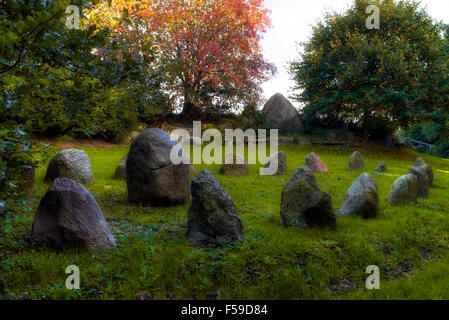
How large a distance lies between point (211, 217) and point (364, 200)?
3585 millimetres

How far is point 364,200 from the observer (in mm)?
6859

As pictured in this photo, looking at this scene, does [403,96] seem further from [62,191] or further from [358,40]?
[62,191]

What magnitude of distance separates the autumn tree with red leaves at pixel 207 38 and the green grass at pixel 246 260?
1485cm

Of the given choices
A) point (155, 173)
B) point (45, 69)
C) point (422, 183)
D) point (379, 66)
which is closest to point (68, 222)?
point (45, 69)

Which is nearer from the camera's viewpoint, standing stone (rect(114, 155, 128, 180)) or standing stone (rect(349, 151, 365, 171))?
standing stone (rect(114, 155, 128, 180))

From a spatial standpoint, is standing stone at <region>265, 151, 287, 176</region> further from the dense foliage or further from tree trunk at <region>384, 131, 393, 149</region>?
tree trunk at <region>384, 131, 393, 149</region>

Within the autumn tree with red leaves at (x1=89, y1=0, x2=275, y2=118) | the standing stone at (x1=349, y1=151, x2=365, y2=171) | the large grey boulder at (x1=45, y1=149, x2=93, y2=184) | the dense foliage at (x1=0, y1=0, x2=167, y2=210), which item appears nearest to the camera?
the dense foliage at (x1=0, y1=0, x2=167, y2=210)

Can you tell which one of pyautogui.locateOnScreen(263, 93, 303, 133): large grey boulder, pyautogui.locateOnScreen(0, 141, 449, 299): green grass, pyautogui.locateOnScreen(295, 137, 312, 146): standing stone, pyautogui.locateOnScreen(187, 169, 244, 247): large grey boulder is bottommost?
pyautogui.locateOnScreen(0, 141, 449, 299): green grass

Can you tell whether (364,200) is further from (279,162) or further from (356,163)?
(356,163)

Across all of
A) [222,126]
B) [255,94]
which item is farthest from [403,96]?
[222,126]

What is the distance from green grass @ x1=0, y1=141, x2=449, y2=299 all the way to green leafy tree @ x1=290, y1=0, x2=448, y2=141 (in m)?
13.6

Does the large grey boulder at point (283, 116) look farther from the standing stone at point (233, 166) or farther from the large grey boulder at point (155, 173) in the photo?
the large grey boulder at point (155, 173)

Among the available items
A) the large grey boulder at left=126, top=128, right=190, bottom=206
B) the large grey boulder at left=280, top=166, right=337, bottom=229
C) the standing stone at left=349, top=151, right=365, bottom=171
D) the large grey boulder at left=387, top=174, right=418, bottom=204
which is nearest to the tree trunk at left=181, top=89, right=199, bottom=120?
the standing stone at left=349, top=151, right=365, bottom=171

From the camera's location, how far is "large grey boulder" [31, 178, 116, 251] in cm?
468
